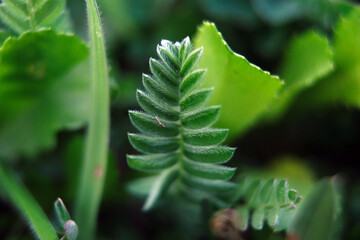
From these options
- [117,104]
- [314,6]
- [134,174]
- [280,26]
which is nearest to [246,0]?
[280,26]

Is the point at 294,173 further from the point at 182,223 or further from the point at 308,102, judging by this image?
the point at 182,223

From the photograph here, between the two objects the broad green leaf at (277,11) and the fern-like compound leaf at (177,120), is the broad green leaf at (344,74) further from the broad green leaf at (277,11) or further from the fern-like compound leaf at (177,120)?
the fern-like compound leaf at (177,120)

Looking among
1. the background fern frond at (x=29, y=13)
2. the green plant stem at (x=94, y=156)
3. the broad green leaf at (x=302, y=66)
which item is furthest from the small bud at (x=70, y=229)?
the broad green leaf at (x=302, y=66)

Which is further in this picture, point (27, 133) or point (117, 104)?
point (117, 104)

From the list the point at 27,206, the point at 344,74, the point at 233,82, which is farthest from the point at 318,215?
the point at 27,206

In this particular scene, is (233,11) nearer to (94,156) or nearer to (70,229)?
(94,156)

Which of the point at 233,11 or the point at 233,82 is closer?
the point at 233,82
